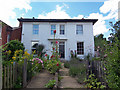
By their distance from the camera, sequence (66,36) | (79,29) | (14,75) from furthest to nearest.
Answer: (79,29), (66,36), (14,75)

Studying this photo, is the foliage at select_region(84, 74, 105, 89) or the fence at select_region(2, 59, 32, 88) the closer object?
the fence at select_region(2, 59, 32, 88)

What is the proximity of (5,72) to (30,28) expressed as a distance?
969cm

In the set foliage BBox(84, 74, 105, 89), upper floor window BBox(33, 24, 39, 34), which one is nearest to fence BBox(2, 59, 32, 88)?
foliage BBox(84, 74, 105, 89)

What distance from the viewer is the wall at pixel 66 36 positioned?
10.9 metres

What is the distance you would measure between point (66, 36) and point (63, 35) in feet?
1.33

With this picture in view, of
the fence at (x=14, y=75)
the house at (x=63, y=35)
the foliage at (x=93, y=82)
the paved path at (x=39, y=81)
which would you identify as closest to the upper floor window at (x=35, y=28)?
the house at (x=63, y=35)

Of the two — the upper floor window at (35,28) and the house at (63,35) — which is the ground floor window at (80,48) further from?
the upper floor window at (35,28)

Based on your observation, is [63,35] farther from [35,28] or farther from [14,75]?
[14,75]

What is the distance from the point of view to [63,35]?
36.6ft

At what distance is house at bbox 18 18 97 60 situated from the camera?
35.8 ft

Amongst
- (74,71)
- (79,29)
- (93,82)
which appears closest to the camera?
(93,82)

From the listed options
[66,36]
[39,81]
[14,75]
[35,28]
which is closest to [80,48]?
[66,36]

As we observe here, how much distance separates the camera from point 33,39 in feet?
35.9

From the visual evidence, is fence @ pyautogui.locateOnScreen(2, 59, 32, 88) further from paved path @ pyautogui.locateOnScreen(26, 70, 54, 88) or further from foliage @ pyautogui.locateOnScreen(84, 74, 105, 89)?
foliage @ pyautogui.locateOnScreen(84, 74, 105, 89)
